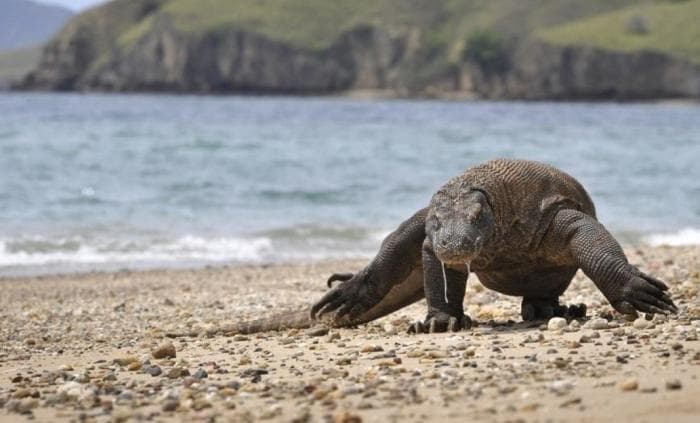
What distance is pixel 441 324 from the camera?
8672mm

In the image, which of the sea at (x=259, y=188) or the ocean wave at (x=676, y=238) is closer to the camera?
the sea at (x=259, y=188)

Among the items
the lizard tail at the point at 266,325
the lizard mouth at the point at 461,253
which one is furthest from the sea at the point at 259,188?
the lizard mouth at the point at 461,253

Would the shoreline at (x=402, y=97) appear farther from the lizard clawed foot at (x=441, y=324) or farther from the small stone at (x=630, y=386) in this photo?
the small stone at (x=630, y=386)

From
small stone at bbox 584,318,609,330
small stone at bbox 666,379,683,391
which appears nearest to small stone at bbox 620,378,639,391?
small stone at bbox 666,379,683,391

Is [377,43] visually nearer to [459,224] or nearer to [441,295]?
[441,295]

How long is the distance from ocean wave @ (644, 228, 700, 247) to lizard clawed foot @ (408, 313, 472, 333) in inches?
471

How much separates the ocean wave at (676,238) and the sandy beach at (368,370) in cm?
916

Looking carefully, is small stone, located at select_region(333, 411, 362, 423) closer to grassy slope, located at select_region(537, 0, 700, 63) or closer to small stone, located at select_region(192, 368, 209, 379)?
small stone, located at select_region(192, 368, 209, 379)

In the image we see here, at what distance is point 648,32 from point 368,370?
149868 mm

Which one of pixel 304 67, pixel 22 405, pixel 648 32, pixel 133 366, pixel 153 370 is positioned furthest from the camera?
pixel 304 67

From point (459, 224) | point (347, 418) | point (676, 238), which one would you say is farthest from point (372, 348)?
point (676, 238)

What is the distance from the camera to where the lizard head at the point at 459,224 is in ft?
26.5

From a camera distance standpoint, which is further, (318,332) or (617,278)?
(318,332)

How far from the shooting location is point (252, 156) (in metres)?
39.0
